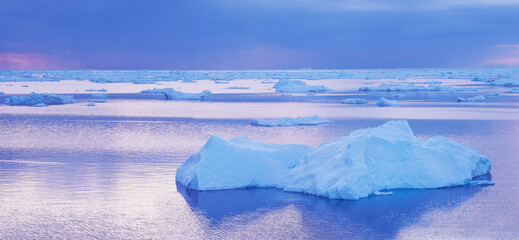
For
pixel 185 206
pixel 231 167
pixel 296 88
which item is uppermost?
pixel 231 167

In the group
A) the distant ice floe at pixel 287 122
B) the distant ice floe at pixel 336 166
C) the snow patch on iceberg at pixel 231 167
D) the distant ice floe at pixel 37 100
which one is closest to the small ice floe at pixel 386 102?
the distant ice floe at pixel 287 122

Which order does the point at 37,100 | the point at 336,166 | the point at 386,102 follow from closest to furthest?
the point at 336,166
the point at 386,102
the point at 37,100

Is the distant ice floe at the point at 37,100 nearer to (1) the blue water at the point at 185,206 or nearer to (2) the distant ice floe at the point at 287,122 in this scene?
(2) the distant ice floe at the point at 287,122

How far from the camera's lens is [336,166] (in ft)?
28.8

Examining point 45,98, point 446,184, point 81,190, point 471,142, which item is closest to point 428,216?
point 446,184

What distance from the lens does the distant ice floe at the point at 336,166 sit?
882cm

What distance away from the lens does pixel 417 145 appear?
9922mm

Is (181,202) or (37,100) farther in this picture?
(37,100)

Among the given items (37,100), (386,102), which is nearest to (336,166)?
(386,102)

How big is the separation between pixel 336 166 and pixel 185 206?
2482 millimetres

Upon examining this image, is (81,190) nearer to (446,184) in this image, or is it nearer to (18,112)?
(446,184)

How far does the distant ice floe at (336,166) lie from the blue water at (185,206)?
224 mm

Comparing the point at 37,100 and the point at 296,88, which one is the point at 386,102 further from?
the point at 37,100

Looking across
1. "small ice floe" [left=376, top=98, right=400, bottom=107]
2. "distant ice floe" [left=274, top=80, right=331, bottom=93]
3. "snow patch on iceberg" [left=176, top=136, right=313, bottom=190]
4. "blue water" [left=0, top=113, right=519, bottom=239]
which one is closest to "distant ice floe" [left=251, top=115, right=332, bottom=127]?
"blue water" [left=0, top=113, right=519, bottom=239]
